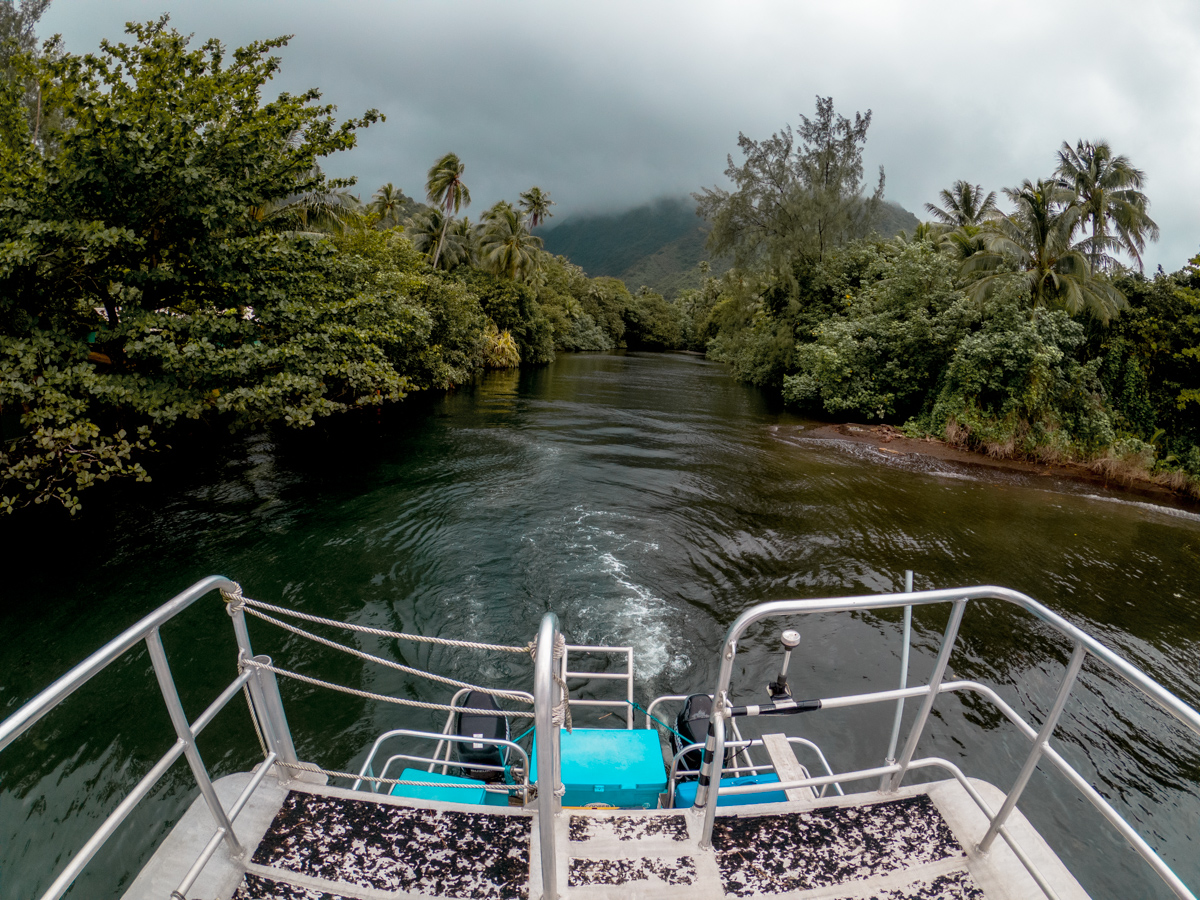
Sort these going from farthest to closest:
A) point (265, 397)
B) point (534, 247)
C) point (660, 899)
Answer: point (534, 247), point (265, 397), point (660, 899)

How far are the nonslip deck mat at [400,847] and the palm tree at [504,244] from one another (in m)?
42.3

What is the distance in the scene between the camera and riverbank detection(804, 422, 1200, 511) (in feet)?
54.0

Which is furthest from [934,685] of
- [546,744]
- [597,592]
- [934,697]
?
[597,592]

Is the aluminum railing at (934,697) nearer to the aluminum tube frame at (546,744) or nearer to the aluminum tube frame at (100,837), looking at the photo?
the aluminum tube frame at (546,744)

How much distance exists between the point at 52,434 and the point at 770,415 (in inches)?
933

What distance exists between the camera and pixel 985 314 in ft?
67.2

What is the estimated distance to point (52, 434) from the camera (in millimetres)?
7453

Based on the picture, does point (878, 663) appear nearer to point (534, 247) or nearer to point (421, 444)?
point (421, 444)

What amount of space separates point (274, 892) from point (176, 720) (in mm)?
914

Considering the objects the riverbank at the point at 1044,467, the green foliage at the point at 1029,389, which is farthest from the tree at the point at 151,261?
the green foliage at the point at 1029,389

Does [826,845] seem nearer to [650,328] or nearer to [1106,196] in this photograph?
[1106,196]

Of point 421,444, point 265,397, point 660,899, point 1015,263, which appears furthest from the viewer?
point 1015,263

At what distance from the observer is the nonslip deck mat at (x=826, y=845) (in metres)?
2.63

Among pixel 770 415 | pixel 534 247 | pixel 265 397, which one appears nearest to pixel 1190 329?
pixel 770 415
